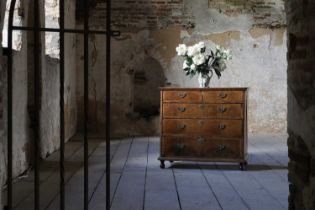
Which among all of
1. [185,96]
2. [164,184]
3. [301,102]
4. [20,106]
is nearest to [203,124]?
[185,96]

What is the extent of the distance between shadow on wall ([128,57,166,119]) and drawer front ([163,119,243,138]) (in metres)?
3.75

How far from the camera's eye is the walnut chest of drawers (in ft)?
18.6

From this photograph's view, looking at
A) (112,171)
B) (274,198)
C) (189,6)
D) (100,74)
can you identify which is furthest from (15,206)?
(189,6)

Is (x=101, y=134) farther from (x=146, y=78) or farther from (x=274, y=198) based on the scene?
(x=274, y=198)

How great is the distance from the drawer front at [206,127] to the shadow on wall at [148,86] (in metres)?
3.75

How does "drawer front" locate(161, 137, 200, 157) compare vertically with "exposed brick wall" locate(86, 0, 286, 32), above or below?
below

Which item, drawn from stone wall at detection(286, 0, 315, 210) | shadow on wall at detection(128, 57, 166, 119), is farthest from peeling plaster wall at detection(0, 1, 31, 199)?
shadow on wall at detection(128, 57, 166, 119)

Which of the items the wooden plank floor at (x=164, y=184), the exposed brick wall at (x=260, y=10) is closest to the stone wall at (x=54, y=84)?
the wooden plank floor at (x=164, y=184)

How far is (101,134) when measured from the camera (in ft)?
29.8

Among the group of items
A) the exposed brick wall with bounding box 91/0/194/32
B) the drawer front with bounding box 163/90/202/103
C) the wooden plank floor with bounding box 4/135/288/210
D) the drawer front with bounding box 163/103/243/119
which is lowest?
the wooden plank floor with bounding box 4/135/288/210

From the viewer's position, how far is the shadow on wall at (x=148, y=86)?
962cm

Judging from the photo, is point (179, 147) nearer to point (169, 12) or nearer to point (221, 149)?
point (221, 149)

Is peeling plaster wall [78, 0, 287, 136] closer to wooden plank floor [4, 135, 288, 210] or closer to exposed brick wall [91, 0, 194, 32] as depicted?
exposed brick wall [91, 0, 194, 32]

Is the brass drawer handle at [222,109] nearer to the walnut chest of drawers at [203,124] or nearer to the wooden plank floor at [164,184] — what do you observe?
the walnut chest of drawers at [203,124]
